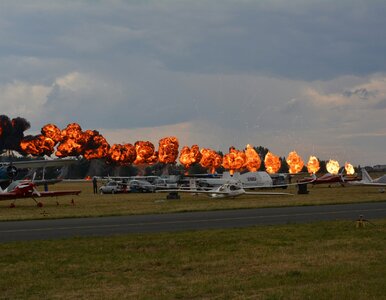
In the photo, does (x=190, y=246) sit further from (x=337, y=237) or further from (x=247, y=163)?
(x=247, y=163)

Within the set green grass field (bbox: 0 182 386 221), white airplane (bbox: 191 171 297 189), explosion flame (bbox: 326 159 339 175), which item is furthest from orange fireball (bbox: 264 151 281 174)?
green grass field (bbox: 0 182 386 221)

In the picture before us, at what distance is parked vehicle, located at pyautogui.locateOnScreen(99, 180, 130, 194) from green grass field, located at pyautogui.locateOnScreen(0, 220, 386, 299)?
47.6 meters

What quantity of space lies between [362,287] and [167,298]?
369 cm

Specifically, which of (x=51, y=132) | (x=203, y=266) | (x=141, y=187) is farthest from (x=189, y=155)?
(x=203, y=266)

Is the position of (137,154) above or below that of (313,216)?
above

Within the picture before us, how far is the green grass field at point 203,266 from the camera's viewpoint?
9992mm

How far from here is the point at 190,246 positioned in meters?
16.0

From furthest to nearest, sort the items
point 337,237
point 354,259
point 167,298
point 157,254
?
point 337,237
point 157,254
point 354,259
point 167,298

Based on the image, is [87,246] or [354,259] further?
[87,246]

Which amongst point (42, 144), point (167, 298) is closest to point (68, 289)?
point (167, 298)

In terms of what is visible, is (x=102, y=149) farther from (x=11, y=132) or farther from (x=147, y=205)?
(x=147, y=205)

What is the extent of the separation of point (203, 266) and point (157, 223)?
1143 cm

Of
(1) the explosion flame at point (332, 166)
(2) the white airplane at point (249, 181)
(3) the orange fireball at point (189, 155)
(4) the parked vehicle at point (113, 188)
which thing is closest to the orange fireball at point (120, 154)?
(3) the orange fireball at point (189, 155)

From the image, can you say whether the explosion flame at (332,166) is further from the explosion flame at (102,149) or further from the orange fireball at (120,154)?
the orange fireball at (120,154)
